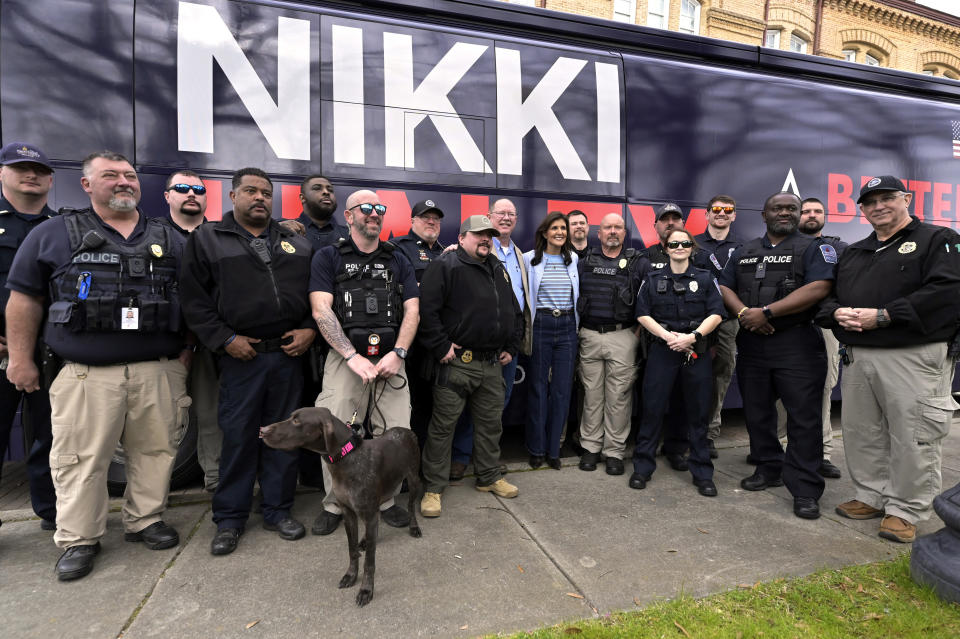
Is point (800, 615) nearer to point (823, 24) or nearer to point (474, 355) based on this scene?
point (474, 355)

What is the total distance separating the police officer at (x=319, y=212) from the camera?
3.45 metres

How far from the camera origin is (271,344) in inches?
113

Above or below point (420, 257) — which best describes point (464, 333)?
below

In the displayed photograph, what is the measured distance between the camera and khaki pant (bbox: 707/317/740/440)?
445cm

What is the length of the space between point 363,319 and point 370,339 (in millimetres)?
128

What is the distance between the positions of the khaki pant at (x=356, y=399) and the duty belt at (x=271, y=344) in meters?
0.30

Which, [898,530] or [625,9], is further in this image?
[625,9]

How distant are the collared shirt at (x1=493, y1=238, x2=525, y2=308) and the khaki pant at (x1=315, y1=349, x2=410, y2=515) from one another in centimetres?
117

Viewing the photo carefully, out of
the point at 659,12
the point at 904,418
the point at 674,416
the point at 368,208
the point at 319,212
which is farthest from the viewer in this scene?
the point at 659,12

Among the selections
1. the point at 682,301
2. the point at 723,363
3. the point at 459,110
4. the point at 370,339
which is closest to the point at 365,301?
the point at 370,339

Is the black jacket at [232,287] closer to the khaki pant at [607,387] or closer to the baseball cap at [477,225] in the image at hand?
the baseball cap at [477,225]

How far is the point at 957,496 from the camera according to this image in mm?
2602

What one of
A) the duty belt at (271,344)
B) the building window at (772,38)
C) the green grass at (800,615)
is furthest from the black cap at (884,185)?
the building window at (772,38)

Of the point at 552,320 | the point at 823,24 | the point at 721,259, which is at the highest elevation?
the point at 823,24
